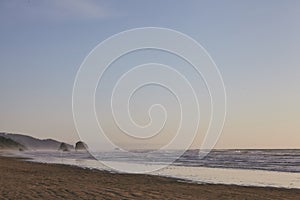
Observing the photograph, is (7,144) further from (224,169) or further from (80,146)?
(224,169)

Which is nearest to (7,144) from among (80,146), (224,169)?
(80,146)

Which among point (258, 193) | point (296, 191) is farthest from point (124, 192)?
point (296, 191)

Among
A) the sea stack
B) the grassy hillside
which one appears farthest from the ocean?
the sea stack

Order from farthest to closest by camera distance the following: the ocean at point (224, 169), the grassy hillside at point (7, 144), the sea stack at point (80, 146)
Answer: the sea stack at point (80, 146), the grassy hillside at point (7, 144), the ocean at point (224, 169)

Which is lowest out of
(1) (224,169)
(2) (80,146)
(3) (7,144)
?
(1) (224,169)

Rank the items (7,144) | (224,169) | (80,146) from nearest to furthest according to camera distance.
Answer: (224,169), (7,144), (80,146)

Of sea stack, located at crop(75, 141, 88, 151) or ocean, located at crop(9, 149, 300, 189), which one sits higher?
sea stack, located at crop(75, 141, 88, 151)

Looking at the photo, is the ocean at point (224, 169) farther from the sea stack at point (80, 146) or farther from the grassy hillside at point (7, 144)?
the sea stack at point (80, 146)

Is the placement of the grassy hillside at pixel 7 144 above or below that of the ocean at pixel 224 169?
above

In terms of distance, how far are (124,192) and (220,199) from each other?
3.39m

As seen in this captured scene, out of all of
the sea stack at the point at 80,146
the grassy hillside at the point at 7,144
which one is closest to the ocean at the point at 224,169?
the grassy hillside at the point at 7,144

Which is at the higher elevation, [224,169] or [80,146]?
[80,146]

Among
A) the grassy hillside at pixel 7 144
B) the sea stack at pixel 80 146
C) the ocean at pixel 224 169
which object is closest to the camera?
the ocean at pixel 224 169

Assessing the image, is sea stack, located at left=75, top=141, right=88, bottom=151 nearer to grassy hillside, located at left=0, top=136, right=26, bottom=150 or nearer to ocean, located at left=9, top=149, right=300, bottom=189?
grassy hillside, located at left=0, top=136, right=26, bottom=150
